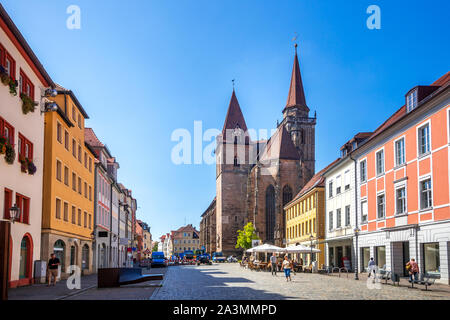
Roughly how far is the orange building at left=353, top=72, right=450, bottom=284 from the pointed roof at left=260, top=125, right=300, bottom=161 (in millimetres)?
57112

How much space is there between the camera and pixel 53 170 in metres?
27.7

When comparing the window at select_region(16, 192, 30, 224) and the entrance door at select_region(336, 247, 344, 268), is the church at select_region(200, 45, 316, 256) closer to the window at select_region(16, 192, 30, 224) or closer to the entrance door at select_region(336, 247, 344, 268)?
the entrance door at select_region(336, 247, 344, 268)

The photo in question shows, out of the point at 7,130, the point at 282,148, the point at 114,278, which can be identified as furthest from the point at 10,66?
the point at 282,148

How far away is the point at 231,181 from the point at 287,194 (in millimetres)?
13716

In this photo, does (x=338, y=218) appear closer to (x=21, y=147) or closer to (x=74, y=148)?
(x=74, y=148)

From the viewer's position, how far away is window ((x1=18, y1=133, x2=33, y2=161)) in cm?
2282

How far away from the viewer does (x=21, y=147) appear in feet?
75.6

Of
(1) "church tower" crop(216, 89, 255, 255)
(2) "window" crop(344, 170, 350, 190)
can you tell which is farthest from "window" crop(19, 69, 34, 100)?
(1) "church tower" crop(216, 89, 255, 255)

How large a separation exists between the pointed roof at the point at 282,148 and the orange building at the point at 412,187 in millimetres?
57112

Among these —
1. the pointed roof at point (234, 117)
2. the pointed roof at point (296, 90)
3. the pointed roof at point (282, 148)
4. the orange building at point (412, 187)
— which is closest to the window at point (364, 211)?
the orange building at point (412, 187)

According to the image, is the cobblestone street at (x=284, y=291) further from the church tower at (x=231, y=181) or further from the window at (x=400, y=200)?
the church tower at (x=231, y=181)
